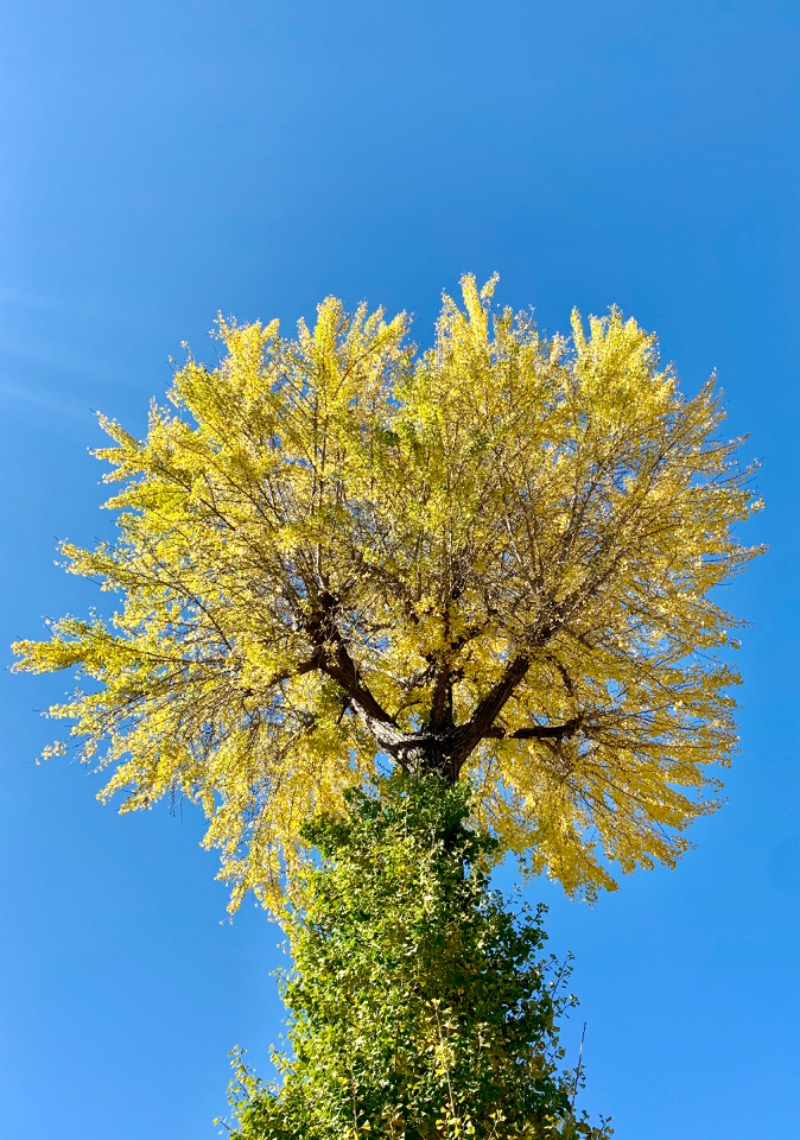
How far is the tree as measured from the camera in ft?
10.7

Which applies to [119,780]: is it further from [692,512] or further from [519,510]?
[692,512]

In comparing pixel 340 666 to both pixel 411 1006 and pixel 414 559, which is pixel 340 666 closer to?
pixel 414 559

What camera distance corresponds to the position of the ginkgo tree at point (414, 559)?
250 inches

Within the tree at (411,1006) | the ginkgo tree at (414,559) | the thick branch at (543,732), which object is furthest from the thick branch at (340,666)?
the tree at (411,1006)

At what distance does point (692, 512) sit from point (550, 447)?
1900 mm

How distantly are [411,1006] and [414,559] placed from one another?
11.6ft

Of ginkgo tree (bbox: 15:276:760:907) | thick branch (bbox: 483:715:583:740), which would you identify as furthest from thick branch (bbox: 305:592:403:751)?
thick branch (bbox: 483:715:583:740)

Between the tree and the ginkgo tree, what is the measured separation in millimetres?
1425

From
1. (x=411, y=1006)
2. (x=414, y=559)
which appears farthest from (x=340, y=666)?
(x=411, y=1006)

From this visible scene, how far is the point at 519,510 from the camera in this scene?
7168 mm

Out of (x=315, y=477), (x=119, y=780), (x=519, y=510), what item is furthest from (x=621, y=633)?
(x=119, y=780)

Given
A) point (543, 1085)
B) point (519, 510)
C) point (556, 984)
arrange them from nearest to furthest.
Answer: point (543, 1085)
point (556, 984)
point (519, 510)

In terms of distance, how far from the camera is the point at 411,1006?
12.1ft

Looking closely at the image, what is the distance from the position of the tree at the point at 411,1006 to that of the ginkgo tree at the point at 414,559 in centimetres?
142
